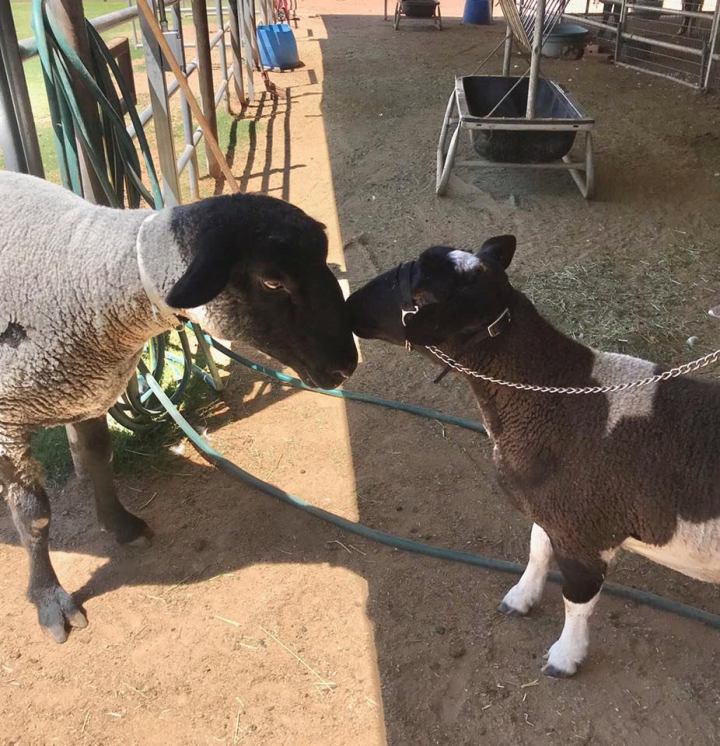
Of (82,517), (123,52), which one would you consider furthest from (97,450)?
(123,52)

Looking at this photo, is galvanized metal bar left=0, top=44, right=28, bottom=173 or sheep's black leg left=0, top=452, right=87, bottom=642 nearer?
sheep's black leg left=0, top=452, right=87, bottom=642

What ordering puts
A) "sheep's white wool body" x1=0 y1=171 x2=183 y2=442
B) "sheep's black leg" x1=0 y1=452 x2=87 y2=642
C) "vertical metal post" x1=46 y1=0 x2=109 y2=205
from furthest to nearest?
1. "vertical metal post" x1=46 y1=0 x2=109 y2=205
2. "sheep's black leg" x1=0 y1=452 x2=87 y2=642
3. "sheep's white wool body" x1=0 y1=171 x2=183 y2=442

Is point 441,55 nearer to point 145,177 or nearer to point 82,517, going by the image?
point 145,177

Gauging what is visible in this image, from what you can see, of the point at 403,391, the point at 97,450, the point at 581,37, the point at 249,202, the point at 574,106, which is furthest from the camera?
the point at 581,37

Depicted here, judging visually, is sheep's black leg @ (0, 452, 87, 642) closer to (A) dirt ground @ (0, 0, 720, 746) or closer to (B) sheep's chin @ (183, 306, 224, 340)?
(A) dirt ground @ (0, 0, 720, 746)

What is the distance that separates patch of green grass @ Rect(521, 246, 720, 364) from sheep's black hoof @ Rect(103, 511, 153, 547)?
3112 millimetres

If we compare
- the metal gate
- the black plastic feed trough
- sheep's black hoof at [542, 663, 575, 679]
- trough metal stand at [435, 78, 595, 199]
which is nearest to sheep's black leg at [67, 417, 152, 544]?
sheep's black hoof at [542, 663, 575, 679]

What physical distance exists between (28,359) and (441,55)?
14.1 m

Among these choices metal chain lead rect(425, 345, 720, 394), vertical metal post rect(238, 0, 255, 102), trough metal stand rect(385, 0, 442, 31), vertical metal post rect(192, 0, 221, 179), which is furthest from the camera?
trough metal stand rect(385, 0, 442, 31)

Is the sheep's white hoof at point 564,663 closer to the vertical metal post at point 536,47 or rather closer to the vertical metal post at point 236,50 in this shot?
the vertical metal post at point 536,47

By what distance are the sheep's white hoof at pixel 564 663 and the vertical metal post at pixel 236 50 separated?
420 inches

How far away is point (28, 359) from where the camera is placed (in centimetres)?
242

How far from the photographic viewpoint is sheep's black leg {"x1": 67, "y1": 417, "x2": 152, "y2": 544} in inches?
123

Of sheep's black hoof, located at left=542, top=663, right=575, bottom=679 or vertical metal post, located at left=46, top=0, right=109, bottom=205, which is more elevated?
vertical metal post, located at left=46, top=0, right=109, bottom=205
